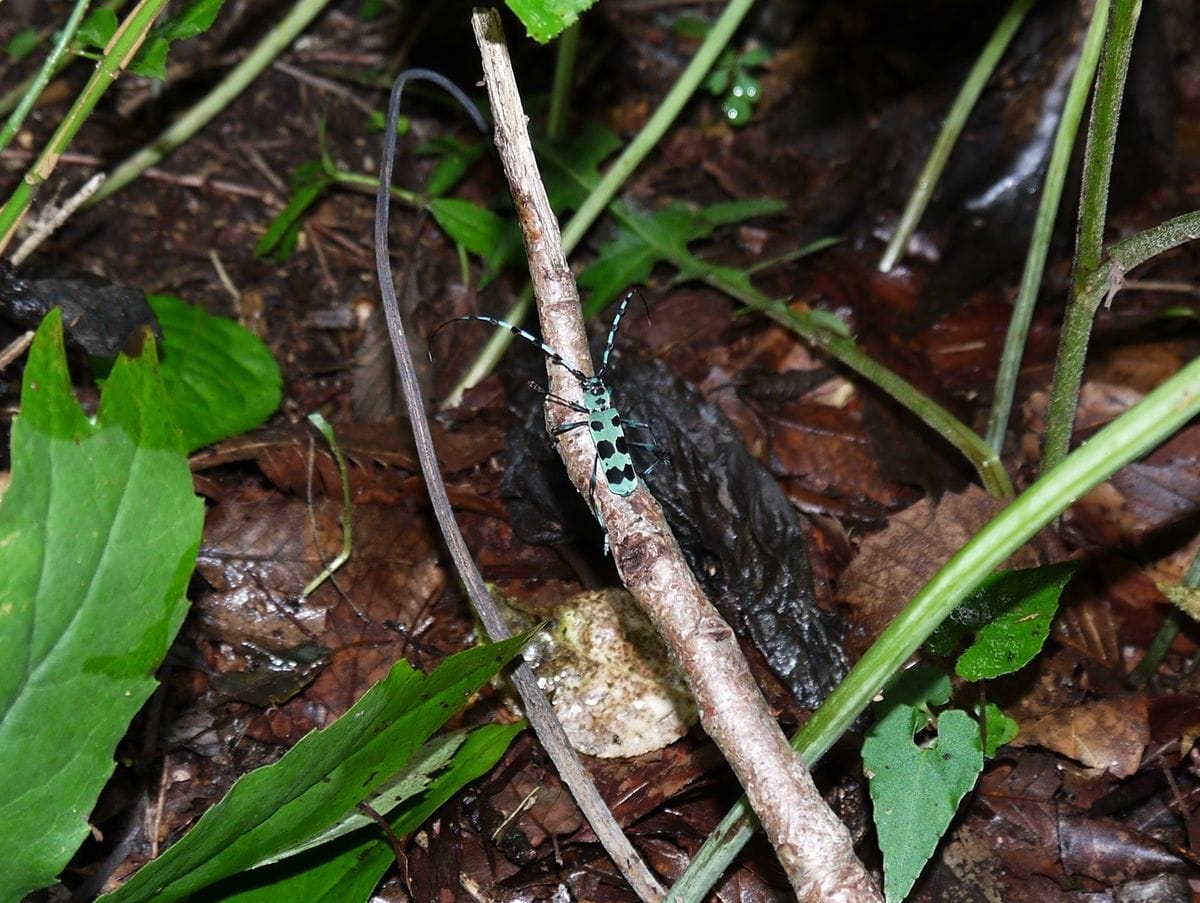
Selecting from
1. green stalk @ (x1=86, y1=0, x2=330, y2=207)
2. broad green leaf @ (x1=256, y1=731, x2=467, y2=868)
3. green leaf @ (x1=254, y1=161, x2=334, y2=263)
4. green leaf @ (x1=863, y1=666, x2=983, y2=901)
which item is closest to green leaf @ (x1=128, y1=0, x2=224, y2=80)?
green leaf @ (x1=254, y1=161, x2=334, y2=263)

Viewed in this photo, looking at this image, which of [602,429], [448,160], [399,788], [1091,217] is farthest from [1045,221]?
[399,788]

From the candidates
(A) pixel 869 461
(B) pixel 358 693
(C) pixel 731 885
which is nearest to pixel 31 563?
(B) pixel 358 693

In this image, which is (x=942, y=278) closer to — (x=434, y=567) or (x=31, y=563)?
(x=434, y=567)

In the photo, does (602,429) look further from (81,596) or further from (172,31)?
(172,31)

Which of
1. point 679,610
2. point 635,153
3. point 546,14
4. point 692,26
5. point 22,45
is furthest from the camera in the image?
point 692,26

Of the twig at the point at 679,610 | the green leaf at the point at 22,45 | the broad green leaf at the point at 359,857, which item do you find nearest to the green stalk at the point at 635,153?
the twig at the point at 679,610

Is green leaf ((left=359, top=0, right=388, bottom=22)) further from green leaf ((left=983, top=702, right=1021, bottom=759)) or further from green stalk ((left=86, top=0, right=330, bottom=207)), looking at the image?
green leaf ((left=983, top=702, right=1021, bottom=759))
